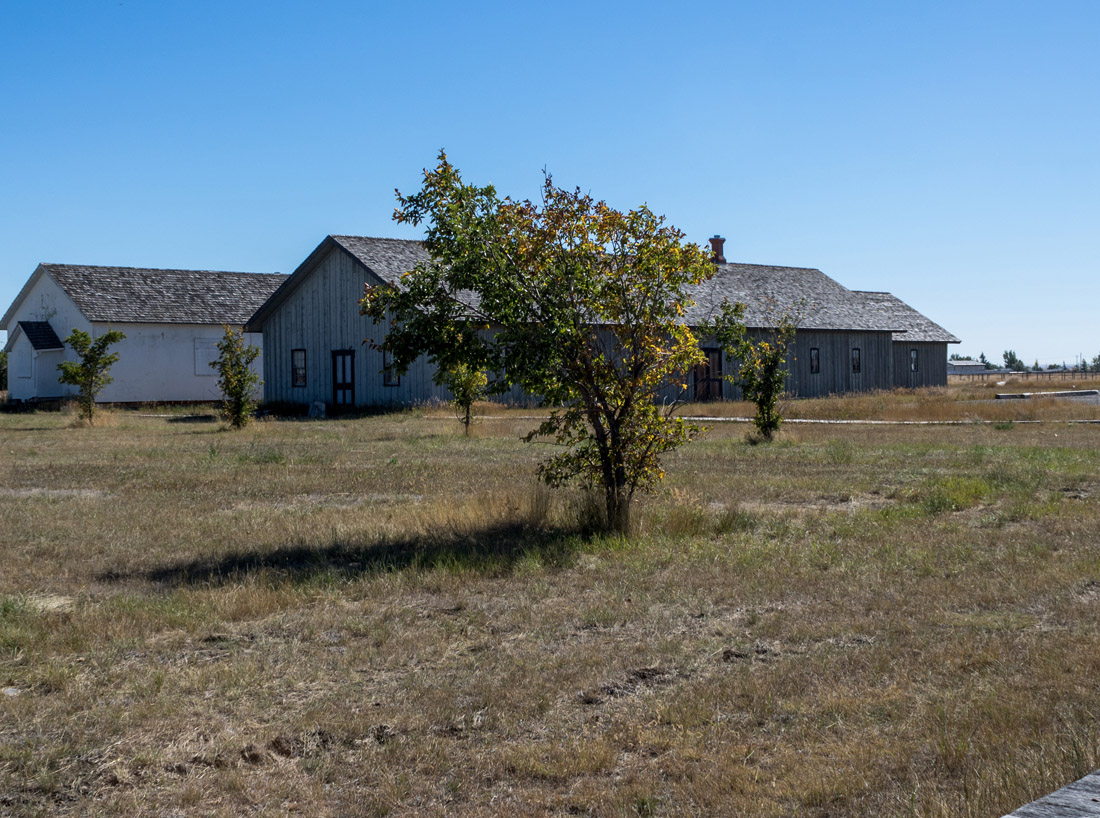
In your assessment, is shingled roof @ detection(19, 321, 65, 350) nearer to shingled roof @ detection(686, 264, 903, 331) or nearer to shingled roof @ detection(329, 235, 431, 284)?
shingled roof @ detection(329, 235, 431, 284)

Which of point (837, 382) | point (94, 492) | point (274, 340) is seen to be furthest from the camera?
point (837, 382)

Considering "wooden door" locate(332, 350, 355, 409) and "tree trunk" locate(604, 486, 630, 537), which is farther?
"wooden door" locate(332, 350, 355, 409)

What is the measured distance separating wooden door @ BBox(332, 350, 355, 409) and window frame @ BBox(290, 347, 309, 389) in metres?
1.64

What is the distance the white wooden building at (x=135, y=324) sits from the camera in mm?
41781

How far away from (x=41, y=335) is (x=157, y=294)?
490 cm

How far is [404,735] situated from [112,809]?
1.28m

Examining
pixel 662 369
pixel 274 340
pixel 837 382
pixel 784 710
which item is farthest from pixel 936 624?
pixel 837 382

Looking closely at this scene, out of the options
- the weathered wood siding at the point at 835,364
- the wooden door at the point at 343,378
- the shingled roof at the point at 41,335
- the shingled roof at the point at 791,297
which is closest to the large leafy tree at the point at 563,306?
the wooden door at the point at 343,378

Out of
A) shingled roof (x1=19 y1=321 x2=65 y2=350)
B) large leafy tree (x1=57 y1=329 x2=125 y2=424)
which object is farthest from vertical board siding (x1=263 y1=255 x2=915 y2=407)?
shingled roof (x1=19 y1=321 x2=65 y2=350)

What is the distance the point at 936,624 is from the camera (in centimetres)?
669

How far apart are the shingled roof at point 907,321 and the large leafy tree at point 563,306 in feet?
137

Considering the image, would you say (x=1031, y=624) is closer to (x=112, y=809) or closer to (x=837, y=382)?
(x=112, y=809)

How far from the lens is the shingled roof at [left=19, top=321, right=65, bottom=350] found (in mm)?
42719

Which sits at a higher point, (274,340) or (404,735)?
(274,340)
